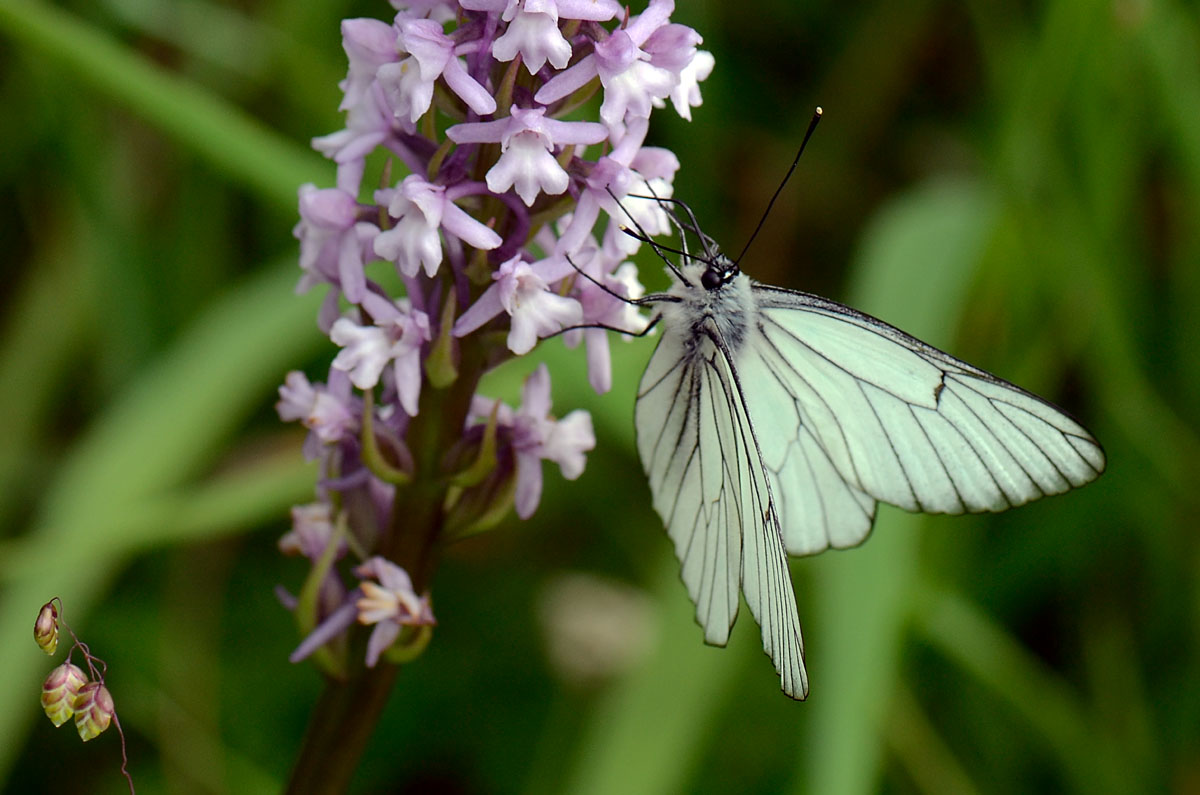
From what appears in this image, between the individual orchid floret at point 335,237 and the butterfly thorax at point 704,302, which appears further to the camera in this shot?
the butterfly thorax at point 704,302

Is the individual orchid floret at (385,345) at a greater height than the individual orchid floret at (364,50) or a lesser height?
lesser

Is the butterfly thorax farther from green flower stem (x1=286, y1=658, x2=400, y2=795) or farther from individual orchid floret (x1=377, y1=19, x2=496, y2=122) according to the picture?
green flower stem (x1=286, y1=658, x2=400, y2=795)

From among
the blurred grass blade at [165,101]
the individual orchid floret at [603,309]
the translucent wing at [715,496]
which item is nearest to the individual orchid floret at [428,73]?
the individual orchid floret at [603,309]

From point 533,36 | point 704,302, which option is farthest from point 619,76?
point 704,302

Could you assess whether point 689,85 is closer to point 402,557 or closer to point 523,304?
point 523,304

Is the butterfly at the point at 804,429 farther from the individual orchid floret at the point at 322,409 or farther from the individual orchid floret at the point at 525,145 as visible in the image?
the individual orchid floret at the point at 322,409

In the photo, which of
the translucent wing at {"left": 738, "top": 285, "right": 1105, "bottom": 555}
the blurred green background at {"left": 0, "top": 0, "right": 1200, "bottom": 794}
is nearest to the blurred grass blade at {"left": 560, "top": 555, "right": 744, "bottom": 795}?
the blurred green background at {"left": 0, "top": 0, "right": 1200, "bottom": 794}

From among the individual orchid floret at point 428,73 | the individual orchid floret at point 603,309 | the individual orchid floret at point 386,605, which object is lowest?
the individual orchid floret at point 386,605
